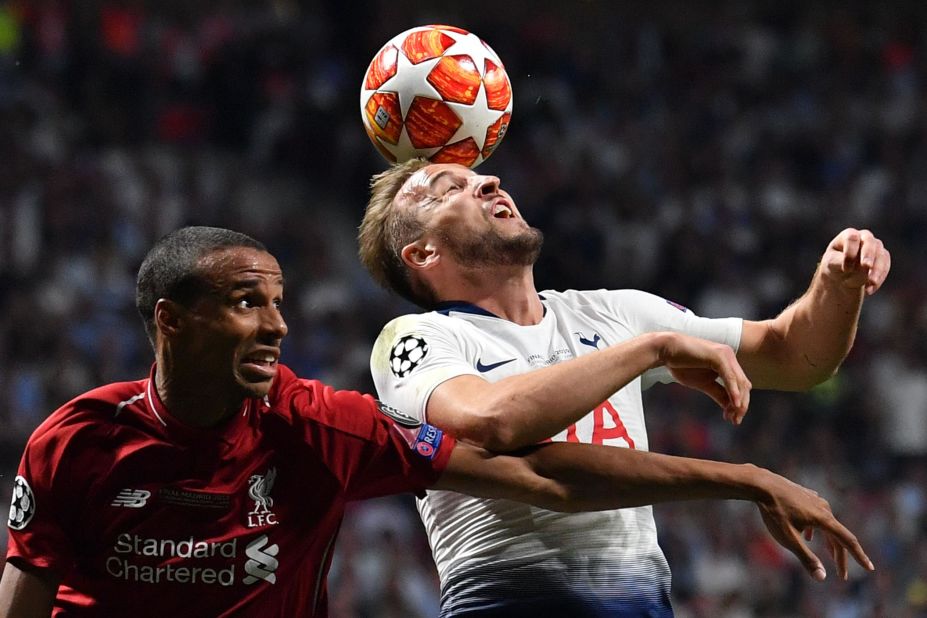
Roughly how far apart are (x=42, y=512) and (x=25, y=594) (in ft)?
0.56

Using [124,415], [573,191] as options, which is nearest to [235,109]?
[573,191]

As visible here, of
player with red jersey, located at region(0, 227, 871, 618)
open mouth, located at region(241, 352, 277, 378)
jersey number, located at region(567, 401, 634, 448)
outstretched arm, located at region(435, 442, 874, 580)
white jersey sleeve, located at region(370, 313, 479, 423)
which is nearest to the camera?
player with red jersey, located at region(0, 227, 871, 618)

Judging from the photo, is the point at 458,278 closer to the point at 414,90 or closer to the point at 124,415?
the point at 414,90

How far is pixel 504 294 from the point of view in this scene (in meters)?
3.79

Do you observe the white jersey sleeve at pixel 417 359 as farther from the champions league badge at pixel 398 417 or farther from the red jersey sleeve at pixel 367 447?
the red jersey sleeve at pixel 367 447

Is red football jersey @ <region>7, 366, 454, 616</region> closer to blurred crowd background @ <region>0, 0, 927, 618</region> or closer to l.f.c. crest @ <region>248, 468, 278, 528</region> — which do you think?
l.f.c. crest @ <region>248, 468, 278, 528</region>

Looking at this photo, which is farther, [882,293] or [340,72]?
[340,72]

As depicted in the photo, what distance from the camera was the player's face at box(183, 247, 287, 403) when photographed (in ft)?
9.42

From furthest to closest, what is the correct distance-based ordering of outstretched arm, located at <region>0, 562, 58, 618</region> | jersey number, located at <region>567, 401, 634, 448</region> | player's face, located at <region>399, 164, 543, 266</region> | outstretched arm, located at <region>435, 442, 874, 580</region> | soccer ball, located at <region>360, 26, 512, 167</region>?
soccer ball, located at <region>360, 26, 512, 167</region> < player's face, located at <region>399, 164, 543, 266</region> < jersey number, located at <region>567, 401, 634, 448</region> < outstretched arm, located at <region>435, 442, 874, 580</region> < outstretched arm, located at <region>0, 562, 58, 618</region>

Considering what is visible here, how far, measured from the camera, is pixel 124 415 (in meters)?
2.87

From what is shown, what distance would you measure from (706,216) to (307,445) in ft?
30.1

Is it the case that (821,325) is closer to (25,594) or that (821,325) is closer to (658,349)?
Result: (658,349)

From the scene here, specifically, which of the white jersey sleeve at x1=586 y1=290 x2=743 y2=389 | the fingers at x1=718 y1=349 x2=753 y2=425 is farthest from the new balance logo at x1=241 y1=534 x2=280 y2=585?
the white jersey sleeve at x1=586 y1=290 x2=743 y2=389

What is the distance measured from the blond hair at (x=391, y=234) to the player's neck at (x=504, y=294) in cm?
20
